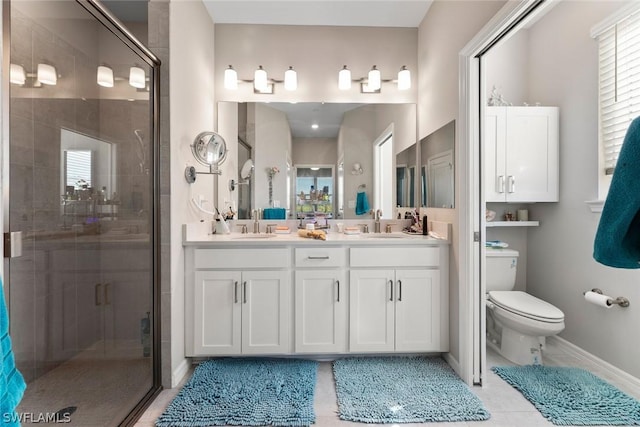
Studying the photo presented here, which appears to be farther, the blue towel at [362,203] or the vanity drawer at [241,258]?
the blue towel at [362,203]

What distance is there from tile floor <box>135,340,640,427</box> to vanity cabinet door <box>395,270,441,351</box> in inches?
15.3

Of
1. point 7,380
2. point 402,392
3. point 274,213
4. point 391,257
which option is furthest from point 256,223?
point 7,380

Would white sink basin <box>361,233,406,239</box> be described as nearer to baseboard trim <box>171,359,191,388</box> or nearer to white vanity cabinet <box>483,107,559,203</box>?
white vanity cabinet <box>483,107,559,203</box>

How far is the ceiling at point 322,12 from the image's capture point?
2.34 m

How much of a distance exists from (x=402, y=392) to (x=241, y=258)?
1.27m

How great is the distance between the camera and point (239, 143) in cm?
265

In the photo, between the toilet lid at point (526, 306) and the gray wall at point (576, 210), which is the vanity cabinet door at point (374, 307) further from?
the gray wall at point (576, 210)

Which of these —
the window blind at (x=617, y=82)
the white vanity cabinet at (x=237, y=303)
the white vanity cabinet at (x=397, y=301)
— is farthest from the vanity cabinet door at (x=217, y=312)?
the window blind at (x=617, y=82)

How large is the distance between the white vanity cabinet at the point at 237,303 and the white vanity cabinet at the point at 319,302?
9 cm

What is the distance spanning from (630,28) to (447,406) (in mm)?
2572

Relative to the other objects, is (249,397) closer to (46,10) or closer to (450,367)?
(450,367)

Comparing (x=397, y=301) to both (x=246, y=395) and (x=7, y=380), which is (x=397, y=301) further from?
(x=7, y=380)

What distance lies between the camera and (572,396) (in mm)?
1742

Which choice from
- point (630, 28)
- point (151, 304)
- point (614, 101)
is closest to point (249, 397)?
point (151, 304)
